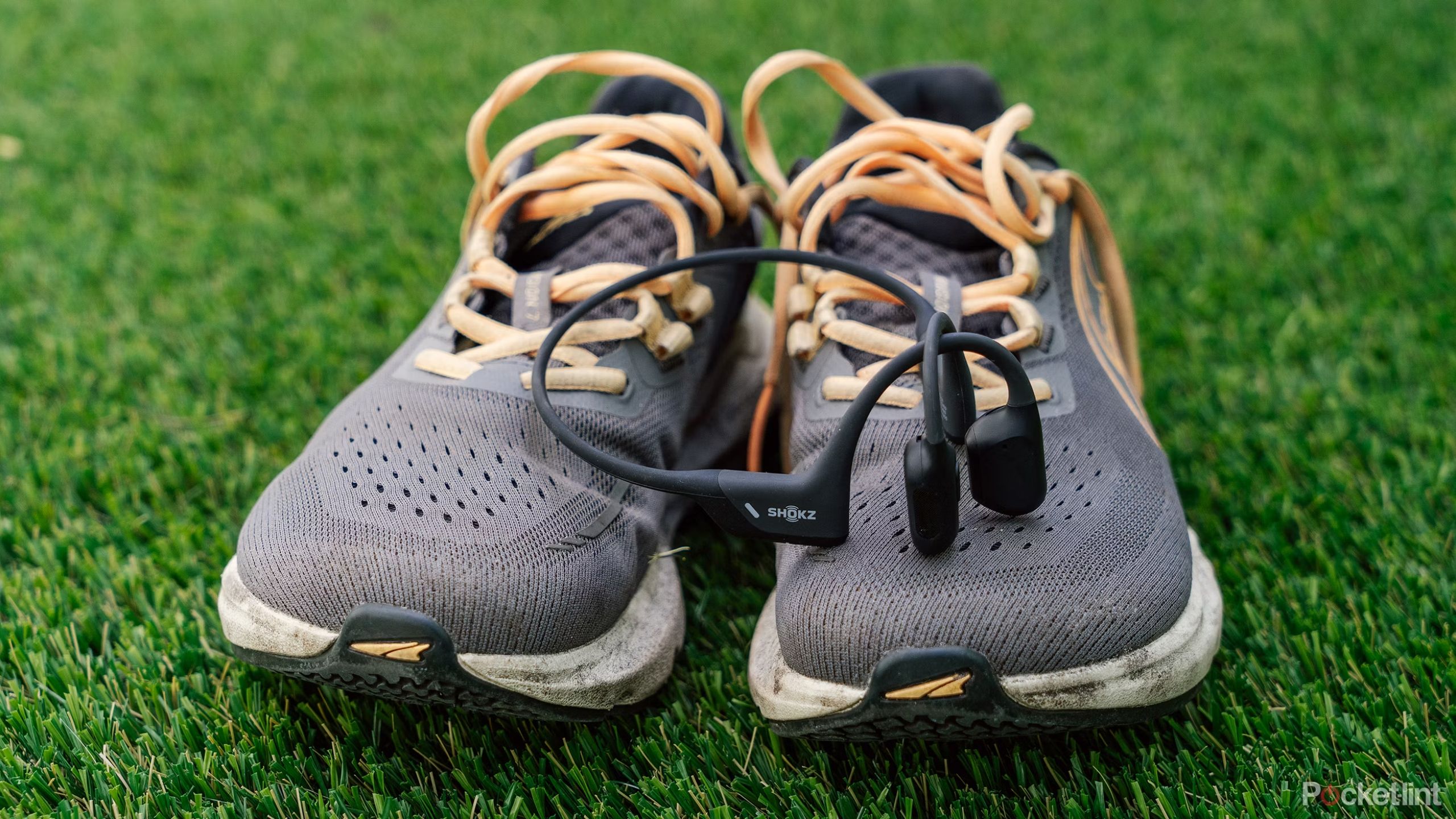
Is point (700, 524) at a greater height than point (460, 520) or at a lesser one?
lesser

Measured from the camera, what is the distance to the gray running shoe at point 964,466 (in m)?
0.87

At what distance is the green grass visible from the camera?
0.95 meters

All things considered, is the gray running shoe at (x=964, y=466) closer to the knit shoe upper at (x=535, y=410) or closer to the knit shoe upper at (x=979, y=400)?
the knit shoe upper at (x=979, y=400)

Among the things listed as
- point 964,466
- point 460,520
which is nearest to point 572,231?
point 460,520

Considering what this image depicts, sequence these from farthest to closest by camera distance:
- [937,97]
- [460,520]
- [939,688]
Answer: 1. [937,97]
2. [460,520]
3. [939,688]

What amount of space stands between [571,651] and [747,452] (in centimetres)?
51

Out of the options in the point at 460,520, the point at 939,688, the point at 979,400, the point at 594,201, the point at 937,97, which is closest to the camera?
the point at 939,688

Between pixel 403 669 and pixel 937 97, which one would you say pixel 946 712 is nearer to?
pixel 403 669

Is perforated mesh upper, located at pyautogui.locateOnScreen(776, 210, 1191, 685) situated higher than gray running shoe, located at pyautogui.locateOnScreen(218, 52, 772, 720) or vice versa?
gray running shoe, located at pyautogui.locateOnScreen(218, 52, 772, 720)

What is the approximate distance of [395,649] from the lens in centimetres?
89

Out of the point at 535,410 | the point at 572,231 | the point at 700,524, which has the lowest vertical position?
the point at 700,524

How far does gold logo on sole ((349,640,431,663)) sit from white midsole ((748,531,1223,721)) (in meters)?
0.29

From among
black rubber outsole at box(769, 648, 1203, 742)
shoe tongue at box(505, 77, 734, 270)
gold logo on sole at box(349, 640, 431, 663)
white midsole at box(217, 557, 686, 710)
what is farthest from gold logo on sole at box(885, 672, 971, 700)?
shoe tongue at box(505, 77, 734, 270)

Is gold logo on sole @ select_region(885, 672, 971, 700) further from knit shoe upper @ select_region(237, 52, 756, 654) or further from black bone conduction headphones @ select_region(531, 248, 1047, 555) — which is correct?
knit shoe upper @ select_region(237, 52, 756, 654)
